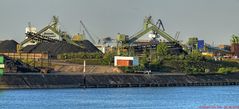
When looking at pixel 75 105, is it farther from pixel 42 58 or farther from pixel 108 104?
pixel 42 58

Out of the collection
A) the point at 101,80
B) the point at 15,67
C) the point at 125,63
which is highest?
the point at 125,63

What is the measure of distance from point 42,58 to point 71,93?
67253 millimetres

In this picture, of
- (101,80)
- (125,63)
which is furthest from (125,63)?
(101,80)

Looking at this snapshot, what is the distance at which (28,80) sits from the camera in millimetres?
142875

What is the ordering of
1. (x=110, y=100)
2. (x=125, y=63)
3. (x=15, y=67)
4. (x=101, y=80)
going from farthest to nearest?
1. (x=125, y=63)
2. (x=15, y=67)
3. (x=101, y=80)
4. (x=110, y=100)

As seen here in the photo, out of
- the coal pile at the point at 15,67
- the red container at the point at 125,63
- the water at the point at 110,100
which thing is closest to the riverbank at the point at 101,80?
the water at the point at 110,100

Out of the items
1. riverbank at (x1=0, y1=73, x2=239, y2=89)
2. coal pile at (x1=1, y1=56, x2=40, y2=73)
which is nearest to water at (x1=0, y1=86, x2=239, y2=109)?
riverbank at (x1=0, y1=73, x2=239, y2=89)

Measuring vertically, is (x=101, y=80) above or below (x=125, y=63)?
below

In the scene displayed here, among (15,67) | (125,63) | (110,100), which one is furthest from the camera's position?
(125,63)

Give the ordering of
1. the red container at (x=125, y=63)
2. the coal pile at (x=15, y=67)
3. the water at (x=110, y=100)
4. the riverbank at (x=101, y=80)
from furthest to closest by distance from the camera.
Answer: the red container at (x=125, y=63) < the coal pile at (x=15, y=67) < the riverbank at (x=101, y=80) < the water at (x=110, y=100)

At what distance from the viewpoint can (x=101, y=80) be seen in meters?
155

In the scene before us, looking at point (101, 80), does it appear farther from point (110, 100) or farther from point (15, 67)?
point (110, 100)

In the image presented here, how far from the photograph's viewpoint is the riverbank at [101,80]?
5561 inches

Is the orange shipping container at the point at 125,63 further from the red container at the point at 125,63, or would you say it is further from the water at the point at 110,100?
the water at the point at 110,100
